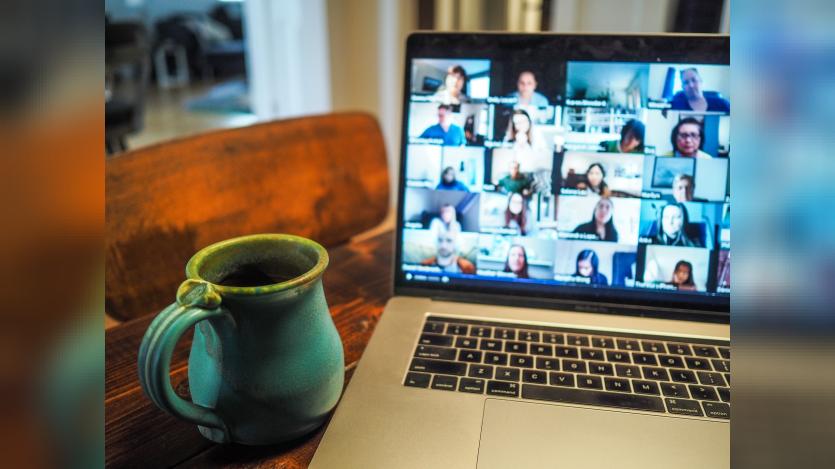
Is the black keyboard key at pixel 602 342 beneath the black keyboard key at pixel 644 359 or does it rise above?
above

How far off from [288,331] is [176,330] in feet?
0.26

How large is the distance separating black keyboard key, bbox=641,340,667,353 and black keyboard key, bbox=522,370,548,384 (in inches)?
4.2

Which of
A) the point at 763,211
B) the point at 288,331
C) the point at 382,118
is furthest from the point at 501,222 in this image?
the point at 382,118

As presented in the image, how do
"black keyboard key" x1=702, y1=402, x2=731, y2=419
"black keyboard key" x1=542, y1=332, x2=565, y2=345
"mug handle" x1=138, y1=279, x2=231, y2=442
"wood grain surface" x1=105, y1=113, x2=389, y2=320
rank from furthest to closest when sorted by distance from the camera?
1. "wood grain surface" x1=105, y1=113, x2=389, y2=320
2. "black keyboard key" x1=542, y1=332, x2=565, y2=345
3. "black keyboard key" x1=702, y1=402, x2=731, y2=419
4. "mug handle" x1=138, y1=279, x2=231, y2=442

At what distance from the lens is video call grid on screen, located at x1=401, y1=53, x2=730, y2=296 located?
1.98ft

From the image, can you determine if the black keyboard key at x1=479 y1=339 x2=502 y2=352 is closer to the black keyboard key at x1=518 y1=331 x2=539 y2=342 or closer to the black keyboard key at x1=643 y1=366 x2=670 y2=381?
the black keyboard key at x1=518 y1=331 x2=539 y2=342

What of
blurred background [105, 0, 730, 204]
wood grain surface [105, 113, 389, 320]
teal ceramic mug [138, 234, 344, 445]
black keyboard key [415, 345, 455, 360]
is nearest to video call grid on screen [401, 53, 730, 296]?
black keyboard key [415, 345, 455, 360]

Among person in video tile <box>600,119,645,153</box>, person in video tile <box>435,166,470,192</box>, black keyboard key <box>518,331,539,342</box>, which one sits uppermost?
person in video tile <box>600,119,645,153</box>

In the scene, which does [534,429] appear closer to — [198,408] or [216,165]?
[198,408]

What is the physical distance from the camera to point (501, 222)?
639mm

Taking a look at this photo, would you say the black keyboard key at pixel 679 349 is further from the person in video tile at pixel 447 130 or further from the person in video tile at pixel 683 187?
the person in video tile at pixel 447 130

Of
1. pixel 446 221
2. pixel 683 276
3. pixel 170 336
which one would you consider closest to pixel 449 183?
pixel 446 221

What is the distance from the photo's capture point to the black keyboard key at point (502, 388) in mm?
504

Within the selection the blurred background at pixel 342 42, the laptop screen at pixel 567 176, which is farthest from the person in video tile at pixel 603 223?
the blurred background at pixel 342 42
